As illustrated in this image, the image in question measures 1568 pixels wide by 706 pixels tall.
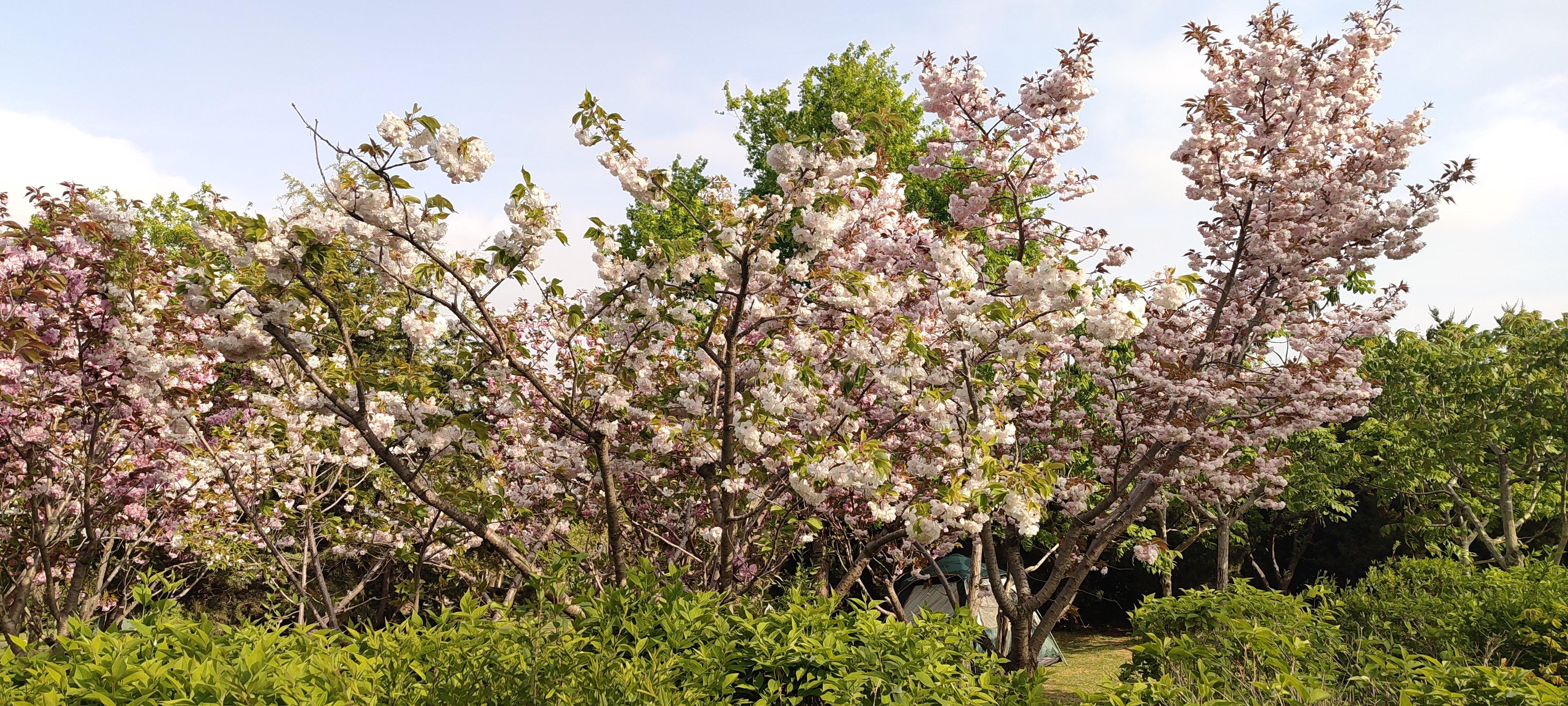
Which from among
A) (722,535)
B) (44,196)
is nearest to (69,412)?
(44,196)

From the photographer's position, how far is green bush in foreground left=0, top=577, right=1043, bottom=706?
2645 mm

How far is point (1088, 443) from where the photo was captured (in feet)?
26.9

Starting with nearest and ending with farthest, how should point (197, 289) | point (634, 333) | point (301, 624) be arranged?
1. point (301, 624)
2. point (197, 289)
3. point (634, 333)

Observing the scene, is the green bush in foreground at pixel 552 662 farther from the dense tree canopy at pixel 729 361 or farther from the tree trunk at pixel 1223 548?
the tree trunk at pixel 1223 548

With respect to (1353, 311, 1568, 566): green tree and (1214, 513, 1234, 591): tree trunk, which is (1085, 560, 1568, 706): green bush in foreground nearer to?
(1353, 311, 1568, 566): green tree

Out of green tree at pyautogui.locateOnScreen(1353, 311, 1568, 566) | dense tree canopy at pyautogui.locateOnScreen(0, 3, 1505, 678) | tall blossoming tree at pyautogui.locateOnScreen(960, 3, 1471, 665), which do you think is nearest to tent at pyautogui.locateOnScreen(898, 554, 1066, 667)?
dense tree canopy at pyautogui.locateOnScreen(0, 3, 1505, 678)

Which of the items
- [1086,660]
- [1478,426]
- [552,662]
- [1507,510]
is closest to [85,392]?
[552,662]

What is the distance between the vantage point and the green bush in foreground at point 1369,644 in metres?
3.19

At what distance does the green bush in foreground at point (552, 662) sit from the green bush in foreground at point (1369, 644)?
68 cm

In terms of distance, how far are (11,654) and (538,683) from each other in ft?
6.61

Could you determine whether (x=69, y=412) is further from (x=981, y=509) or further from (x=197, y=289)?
(x=981, y=509)

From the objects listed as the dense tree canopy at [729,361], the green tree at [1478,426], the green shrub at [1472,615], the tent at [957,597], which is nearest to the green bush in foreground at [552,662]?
the dense tree canopy at [729,361]

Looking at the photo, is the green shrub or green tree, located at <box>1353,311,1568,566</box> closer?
the green shrub

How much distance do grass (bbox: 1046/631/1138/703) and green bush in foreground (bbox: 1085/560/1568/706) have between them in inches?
106
